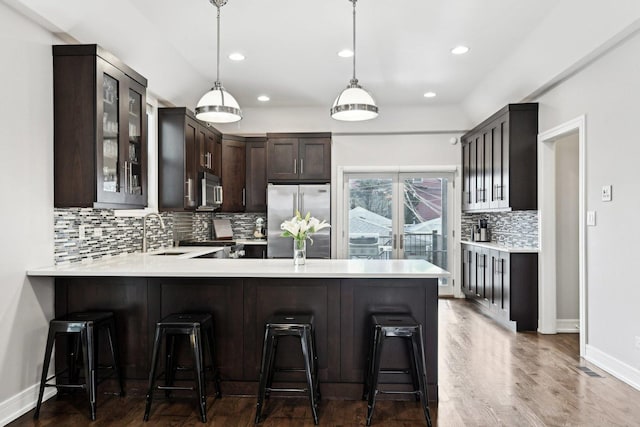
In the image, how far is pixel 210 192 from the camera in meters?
5.64

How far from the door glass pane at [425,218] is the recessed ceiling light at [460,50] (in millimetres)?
2526

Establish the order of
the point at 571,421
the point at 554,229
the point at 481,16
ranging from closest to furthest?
the point at 571,421 → the point at 481,16 → the point at 554,229

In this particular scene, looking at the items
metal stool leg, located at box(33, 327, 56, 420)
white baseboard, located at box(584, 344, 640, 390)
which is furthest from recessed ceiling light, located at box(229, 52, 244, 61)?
white baseboard, located at box(584, 344, 640, 390)

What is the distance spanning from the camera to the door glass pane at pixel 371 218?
6.90 m

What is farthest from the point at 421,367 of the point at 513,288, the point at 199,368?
the point at 513,288

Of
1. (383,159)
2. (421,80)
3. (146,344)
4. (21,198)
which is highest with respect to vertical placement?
(421,80)

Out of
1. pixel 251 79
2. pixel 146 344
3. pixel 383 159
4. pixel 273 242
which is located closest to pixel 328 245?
pixel 273 242

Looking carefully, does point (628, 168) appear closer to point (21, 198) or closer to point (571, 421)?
point (571, 421)

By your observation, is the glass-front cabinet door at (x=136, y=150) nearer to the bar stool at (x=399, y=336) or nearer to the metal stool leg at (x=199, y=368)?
the metal stool leg at (x=199, y=368)

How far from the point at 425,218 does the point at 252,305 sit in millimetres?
4358

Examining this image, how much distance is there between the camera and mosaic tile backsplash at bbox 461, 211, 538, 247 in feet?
16.8

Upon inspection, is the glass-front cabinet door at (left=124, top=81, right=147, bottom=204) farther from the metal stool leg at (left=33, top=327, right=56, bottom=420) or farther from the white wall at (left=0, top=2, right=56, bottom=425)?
the metal stool leg at (left=33, top=327, right=56, bottom=420)

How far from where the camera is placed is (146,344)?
3180mm

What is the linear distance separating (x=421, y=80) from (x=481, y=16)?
1739 mm
